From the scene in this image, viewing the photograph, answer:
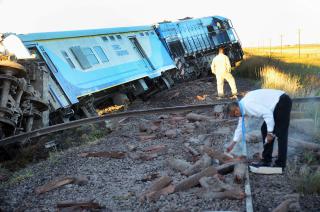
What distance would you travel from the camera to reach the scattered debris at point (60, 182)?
22.0 feet

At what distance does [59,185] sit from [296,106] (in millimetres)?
7147

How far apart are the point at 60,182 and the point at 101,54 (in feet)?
28.4

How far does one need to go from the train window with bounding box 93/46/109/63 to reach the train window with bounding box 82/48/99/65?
33 centimetres

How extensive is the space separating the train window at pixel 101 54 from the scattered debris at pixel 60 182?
836cm

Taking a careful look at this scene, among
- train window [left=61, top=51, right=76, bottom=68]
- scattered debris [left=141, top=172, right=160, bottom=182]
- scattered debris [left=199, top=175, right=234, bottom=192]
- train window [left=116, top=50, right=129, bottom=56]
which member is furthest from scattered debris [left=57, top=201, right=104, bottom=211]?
train window [left=116, top=50, right=129, bottom=56]

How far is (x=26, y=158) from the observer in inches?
393

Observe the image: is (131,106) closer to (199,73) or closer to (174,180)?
(199,73)

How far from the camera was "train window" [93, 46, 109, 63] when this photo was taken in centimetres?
1483

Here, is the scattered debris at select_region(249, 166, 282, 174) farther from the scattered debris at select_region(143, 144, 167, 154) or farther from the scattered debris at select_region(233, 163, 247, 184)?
the scattered debris at select_region(143, 144, 167, 154)

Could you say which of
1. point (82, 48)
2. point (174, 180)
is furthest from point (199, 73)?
point (174, 180)

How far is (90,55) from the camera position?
14320 millimetres

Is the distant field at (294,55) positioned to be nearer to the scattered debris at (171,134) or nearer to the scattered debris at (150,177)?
the scattered debris at (171,134)

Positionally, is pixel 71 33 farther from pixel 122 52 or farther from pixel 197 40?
pixel 197 40

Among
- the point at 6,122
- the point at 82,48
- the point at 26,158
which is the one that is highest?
the point at 82,48
